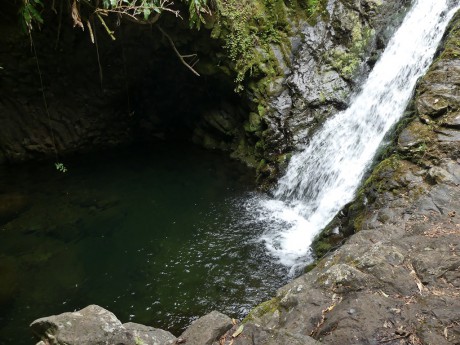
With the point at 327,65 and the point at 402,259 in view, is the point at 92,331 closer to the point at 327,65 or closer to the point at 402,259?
the point at 402,259

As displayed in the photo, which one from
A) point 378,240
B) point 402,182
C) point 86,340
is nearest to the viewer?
point 86,340

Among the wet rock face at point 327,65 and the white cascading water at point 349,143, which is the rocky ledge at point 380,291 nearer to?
the white cascading water at point 349,143

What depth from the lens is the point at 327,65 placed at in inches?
341

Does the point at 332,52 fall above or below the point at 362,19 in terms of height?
below

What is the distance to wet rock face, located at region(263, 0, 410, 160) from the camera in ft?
27.3

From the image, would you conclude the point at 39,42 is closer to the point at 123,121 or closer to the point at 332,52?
the point at 123,121

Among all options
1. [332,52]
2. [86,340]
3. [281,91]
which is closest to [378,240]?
[86,340]

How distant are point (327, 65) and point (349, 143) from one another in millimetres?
2140

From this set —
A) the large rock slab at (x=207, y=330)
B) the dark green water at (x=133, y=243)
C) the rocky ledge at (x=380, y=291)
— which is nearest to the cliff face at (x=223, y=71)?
the dark green water at (x=133, y=243)

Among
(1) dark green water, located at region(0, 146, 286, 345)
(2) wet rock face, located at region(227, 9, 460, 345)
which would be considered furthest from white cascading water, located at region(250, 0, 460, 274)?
(2) wet rock face, located at region(227, 9, 460, 345)

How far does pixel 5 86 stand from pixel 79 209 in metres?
3.35

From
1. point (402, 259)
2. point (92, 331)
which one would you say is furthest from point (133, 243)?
point (402, 259)

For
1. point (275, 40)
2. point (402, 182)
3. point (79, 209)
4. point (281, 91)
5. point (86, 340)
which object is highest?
point (275, 40)

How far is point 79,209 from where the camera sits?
7.78m
